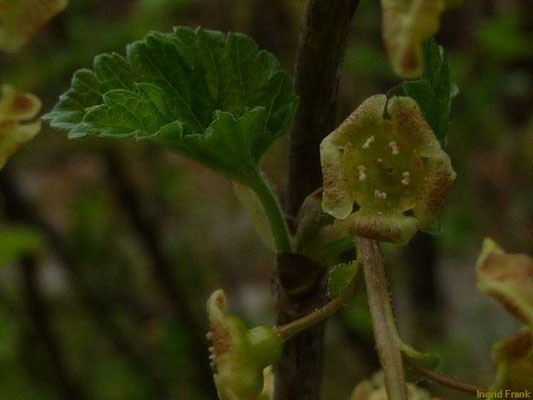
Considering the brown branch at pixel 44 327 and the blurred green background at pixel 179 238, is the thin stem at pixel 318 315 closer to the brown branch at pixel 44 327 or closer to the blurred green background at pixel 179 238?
the blurred green background at pixel 179 238

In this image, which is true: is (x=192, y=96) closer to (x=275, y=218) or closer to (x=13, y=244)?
(x=275, y=218)

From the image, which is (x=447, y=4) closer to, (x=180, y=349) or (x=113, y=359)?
(x=180, y=349)

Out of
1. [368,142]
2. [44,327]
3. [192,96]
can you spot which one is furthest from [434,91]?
[44,327]

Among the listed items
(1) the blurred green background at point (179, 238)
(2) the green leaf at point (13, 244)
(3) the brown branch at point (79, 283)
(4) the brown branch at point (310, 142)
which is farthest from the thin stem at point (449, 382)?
(3) the brown branch at point (79, 283)

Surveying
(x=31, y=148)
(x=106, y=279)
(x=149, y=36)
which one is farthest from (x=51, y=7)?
(x=106, y=279)

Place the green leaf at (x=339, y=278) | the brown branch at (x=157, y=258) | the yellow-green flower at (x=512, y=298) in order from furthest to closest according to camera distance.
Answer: the brown branch at (x=157, y=258) → the green leaf at (x=339, y=278) → the yellow-green flower at (x=512, y=298)

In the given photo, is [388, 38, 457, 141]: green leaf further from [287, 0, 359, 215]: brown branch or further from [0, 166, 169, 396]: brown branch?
[0, 166, 169, 396]: brown branch
